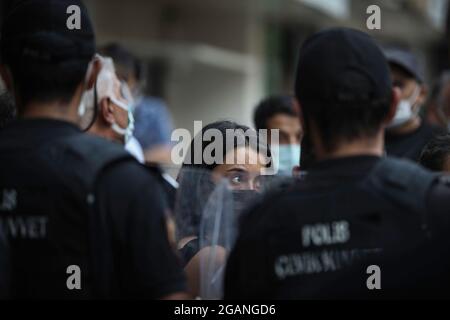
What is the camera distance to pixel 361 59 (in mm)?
2664

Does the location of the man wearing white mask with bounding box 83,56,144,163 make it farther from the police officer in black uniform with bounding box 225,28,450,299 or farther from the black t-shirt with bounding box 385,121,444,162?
the black t-shirt with bounding box 385,121,444,162

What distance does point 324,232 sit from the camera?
256 cm

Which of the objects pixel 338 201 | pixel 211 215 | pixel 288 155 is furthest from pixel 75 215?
pixel 288 155

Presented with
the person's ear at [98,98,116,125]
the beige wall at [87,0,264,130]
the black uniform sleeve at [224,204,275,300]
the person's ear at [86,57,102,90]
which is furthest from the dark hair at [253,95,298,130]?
the beige wall at [87,0,264,130]

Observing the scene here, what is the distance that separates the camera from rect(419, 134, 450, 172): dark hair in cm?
407

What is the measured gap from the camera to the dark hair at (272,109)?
6.23m

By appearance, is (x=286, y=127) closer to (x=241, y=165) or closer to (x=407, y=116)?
(x=407, y=116)

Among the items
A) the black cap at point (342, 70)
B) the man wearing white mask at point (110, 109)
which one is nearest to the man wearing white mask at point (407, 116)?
the man wearing white mask at point (110, 109)

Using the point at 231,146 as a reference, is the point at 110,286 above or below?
below

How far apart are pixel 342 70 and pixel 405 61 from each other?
13.3 ft

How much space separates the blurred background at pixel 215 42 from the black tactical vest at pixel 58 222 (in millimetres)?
8241

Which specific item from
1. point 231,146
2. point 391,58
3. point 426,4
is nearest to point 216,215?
point 231,146
